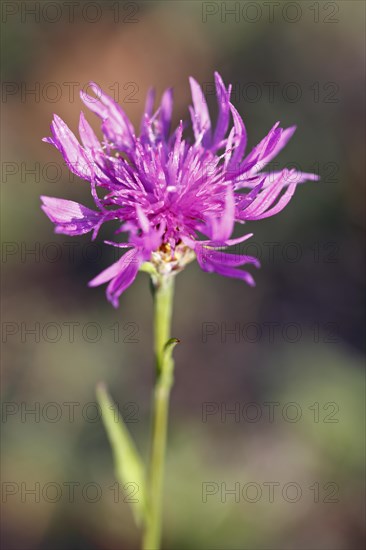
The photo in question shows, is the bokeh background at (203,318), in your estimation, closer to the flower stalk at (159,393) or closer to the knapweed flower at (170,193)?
the flower stalk at (159,393)

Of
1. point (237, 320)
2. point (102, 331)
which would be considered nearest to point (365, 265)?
point (237, 320)

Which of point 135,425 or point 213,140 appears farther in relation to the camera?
point 135,425

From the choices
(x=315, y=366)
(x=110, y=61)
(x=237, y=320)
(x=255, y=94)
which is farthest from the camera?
(x=110, y=61)

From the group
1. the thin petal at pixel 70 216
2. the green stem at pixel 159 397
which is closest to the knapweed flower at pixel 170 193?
the thin petal at pixel 70 216

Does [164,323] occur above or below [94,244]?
below

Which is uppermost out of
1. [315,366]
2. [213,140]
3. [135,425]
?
[213,140]

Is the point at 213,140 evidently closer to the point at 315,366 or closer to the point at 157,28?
the point at 315,366

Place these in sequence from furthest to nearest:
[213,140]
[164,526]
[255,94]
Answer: [255,94]
[164,526]
[213,140]

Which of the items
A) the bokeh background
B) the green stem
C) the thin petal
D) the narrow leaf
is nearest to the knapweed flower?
the thin petal
